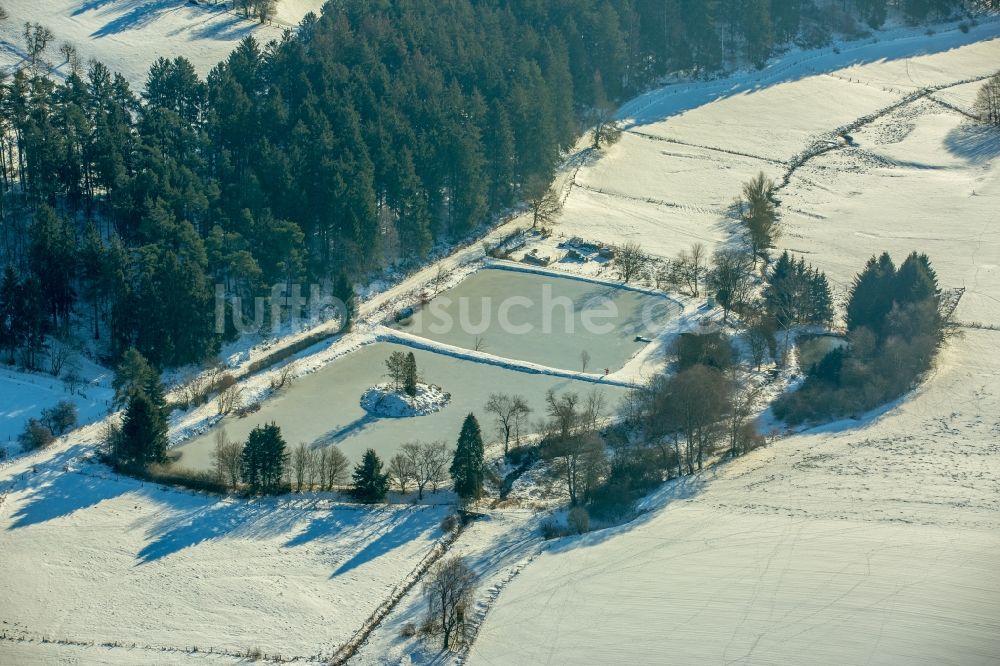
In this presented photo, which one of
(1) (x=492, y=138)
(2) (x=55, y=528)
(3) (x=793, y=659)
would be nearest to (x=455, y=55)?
(1) (x=492, y=138)

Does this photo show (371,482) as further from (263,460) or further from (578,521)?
(578,521)

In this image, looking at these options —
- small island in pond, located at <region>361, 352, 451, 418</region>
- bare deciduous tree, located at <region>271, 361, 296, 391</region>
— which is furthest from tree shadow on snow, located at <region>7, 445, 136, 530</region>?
small island in pond, located at <region>361, 352, 451, 418</region>

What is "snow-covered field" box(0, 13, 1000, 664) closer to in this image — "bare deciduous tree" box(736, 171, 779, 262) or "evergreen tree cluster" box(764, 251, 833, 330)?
"evergreen tree cluster" box(764, 251, 833, 330)

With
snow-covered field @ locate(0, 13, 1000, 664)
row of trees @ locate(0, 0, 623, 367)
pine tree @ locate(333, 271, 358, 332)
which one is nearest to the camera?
snow-covered field @ locate(0, 13, 1000, 664)

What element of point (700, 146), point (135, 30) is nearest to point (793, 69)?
point (700, 146)

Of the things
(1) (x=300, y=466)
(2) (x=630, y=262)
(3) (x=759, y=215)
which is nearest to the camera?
(1) (x=300, y=466)

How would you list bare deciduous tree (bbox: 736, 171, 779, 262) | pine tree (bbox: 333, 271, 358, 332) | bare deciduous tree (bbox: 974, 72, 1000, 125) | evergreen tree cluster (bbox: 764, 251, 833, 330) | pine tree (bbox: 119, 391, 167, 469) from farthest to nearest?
bare deciduous tree (bbox: 974, 72, 1000, 125) < bare deciduous tree (bbox: 736, 171, 779, 262) < evergreen tree cluster (bbox: 764, 251, 833, 330) < pine tree (bbox: 333, 271, 358, 332) < pine tree (bbox: 119, 391, 167, 469)
